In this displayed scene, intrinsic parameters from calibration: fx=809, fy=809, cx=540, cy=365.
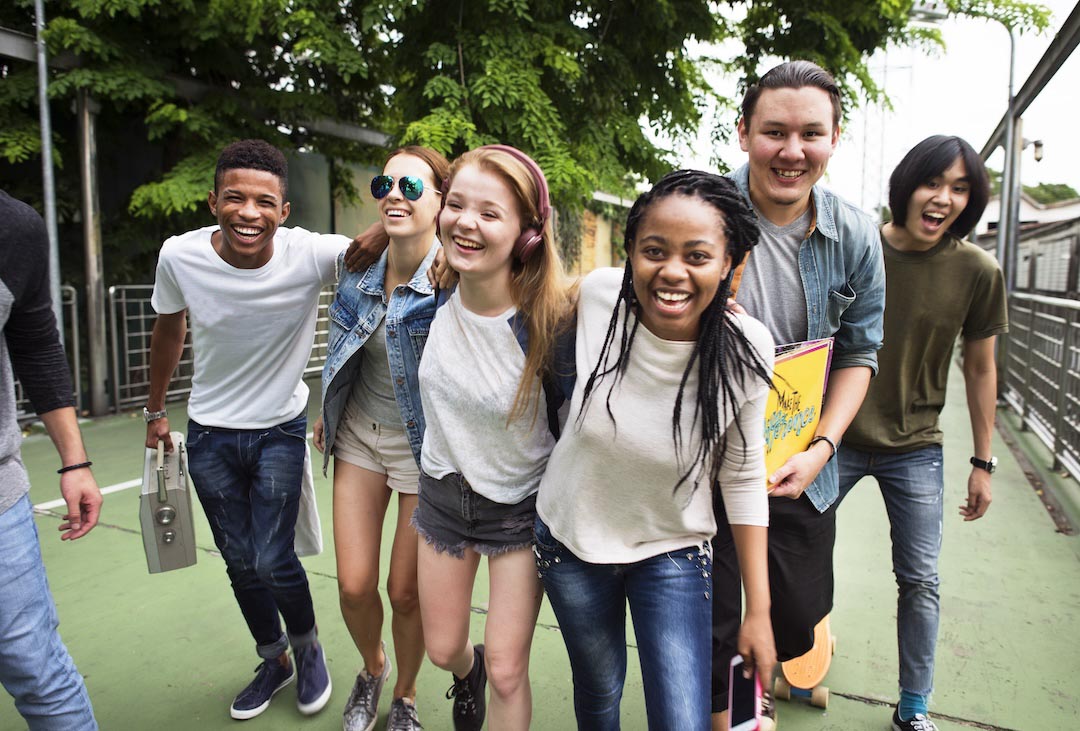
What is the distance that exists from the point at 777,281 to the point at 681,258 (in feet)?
1.77

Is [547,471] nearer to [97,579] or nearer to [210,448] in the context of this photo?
[210,448]

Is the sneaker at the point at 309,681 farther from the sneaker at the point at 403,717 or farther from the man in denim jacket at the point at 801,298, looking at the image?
the man in denim jacket at the point at 801,298

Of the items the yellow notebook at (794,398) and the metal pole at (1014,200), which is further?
the metal pole at (1014,200)

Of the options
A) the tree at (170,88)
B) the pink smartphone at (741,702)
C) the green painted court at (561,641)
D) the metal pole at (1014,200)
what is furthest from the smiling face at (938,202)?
the metal pole at (1014,200)

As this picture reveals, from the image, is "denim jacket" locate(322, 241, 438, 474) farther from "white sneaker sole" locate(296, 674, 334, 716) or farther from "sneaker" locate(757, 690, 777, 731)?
"sneaker" locate(757, 690, 777, 731)

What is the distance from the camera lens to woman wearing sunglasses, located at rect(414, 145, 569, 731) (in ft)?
6.77

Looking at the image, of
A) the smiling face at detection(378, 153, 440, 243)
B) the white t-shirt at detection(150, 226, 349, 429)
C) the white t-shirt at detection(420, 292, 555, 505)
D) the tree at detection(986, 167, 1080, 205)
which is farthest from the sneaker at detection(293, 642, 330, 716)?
the tree at detection(986, 167, 1080, 205)

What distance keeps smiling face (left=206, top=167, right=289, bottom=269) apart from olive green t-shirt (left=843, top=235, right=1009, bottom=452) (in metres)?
2.08

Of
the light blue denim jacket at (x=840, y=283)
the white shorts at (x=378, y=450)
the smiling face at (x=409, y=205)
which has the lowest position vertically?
the white shorts at (x=378, y=450)

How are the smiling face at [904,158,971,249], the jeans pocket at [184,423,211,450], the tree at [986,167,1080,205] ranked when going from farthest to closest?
the tree at [986,167,1080,205]
the jeans pocket at [184,423,211,450]
the smiling face at [904,158,971,249]

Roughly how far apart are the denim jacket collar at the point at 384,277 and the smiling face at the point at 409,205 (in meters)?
0.09

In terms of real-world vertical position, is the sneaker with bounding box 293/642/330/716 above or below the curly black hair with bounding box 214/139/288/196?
below

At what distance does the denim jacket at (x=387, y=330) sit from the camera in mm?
2422

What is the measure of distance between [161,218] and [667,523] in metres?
8.55
